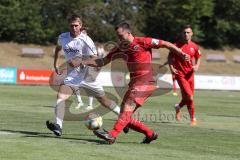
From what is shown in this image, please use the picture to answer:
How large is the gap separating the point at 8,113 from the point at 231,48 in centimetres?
6138

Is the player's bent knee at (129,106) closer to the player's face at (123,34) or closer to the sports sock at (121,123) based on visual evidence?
the sports sock at (121,123)

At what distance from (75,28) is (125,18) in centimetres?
5755

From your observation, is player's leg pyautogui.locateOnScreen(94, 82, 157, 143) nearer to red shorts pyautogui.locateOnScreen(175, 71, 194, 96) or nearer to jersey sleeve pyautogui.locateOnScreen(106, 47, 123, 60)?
jersey sleeve pyautogui.locateOnScreen(106, 47, 123, 60)

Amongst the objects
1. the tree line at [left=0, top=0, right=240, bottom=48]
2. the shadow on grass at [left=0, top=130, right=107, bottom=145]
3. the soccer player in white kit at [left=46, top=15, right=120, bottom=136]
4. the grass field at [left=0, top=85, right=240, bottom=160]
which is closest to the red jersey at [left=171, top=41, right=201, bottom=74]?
the grass field at [left=0, top=85, right=240, bottom=160]

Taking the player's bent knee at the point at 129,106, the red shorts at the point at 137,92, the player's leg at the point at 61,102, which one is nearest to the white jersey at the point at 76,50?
the player's leg at the point at 61,102

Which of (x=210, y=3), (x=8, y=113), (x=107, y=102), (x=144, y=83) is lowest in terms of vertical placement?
(x=210, y=3)

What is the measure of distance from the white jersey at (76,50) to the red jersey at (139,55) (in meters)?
1.32

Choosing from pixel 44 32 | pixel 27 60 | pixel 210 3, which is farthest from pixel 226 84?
pixel 210 3

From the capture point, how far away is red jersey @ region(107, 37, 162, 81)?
1080 cm

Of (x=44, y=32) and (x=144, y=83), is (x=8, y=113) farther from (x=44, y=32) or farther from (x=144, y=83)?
(x=44, y=32)

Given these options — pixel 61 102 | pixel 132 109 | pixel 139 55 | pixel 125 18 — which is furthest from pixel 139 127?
pixel 125 18

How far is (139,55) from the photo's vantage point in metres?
10.9

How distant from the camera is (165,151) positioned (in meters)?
10.0

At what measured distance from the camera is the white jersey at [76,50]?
1243 centimetres
